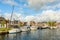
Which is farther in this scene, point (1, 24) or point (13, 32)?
point (1, 24)

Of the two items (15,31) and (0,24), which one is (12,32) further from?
(0,24)

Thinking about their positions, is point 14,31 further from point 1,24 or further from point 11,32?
point 1,24

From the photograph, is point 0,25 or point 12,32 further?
point 0,25

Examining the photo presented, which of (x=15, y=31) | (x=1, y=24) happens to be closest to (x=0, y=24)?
(x=1, y=24)

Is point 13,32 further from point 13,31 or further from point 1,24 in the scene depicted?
point 1,24

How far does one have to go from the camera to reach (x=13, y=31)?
8938 cm

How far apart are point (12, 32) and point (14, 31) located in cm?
249

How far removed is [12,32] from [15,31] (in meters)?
3.79

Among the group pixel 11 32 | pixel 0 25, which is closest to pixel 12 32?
pixel 11 32

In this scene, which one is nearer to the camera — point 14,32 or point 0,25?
point 14,32

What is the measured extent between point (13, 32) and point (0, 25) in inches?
1129

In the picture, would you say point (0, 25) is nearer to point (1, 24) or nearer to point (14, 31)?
point (1, 24)

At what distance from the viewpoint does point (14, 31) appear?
90.2 m

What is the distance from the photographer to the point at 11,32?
87.6 meters
